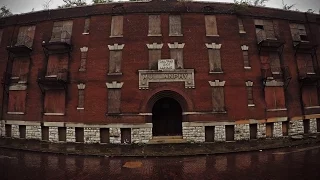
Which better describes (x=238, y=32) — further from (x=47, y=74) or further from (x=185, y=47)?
(x=47, y=74)

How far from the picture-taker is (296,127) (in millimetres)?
18609

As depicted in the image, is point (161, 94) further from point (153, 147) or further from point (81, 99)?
point (81, 99)

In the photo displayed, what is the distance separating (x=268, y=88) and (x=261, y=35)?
5013mm

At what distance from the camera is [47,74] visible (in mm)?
18469

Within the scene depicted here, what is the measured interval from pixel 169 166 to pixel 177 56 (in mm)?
9504

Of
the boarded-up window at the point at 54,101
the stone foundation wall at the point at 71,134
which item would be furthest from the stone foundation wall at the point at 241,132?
the boarded-up window at the point at 54,101

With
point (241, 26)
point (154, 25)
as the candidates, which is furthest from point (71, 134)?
point (241, 26)

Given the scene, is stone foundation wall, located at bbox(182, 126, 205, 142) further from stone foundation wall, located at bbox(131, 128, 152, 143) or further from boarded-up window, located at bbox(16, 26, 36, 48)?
boarded-up window, located at bbox(16, 26, 36, 48)

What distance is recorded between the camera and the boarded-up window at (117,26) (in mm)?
18073

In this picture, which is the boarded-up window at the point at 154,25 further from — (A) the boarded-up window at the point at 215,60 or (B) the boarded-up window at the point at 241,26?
(B) the boarded-up window at the point at 241,26

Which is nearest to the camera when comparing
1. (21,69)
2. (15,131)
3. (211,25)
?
(211,25)

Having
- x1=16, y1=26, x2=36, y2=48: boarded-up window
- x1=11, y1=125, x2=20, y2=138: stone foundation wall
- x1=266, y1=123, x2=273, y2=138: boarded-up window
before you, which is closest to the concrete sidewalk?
x1=266, y1=123, x2=273, y2=138: boarded-up window

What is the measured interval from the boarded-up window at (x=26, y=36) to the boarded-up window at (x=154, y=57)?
11929 mm

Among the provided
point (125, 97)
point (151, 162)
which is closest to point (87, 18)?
point (125, 97)
